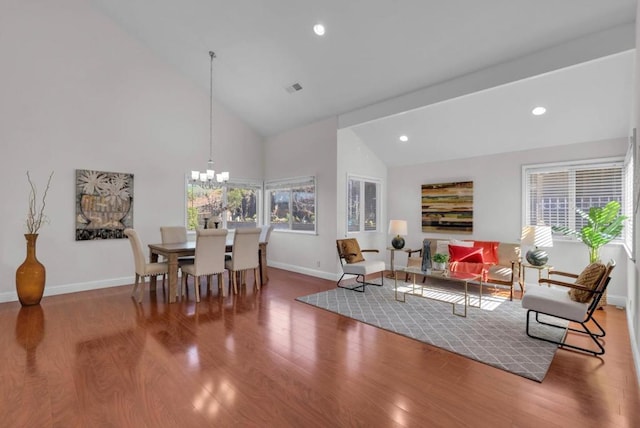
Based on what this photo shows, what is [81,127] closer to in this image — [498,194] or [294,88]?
[294,88]

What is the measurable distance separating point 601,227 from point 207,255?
17.8 ft

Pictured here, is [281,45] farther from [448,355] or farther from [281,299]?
[448,355]

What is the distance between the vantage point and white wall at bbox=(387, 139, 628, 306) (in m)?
4.45

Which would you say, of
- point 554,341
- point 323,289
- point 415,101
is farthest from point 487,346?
point 415,101

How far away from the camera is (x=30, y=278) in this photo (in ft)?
14.0

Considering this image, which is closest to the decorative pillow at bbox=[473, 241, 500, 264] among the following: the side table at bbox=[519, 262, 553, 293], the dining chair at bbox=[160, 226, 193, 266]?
the side table at bbox=[519, 262, 553, 293]

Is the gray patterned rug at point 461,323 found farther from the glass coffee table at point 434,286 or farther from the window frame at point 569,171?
the window frame at point 569,171

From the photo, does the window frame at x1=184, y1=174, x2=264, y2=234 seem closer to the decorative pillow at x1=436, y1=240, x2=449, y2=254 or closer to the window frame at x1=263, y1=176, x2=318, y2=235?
the window frame at x1=263, y1=176, x2=318, y2=235

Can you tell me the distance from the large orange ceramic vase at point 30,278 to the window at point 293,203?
13.9ft

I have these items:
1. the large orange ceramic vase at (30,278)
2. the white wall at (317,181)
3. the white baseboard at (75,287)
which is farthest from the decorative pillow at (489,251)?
the large orange ceramic vase at (30,278)

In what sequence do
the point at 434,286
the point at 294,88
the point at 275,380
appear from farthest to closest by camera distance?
the point at 294,88, the point at 434,286, the point at 275,380

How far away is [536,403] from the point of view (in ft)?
7.06

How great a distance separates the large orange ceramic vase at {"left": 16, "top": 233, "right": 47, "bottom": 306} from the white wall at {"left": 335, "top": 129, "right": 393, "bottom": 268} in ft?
14.9

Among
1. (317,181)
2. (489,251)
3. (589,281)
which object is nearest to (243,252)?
(317,181)
